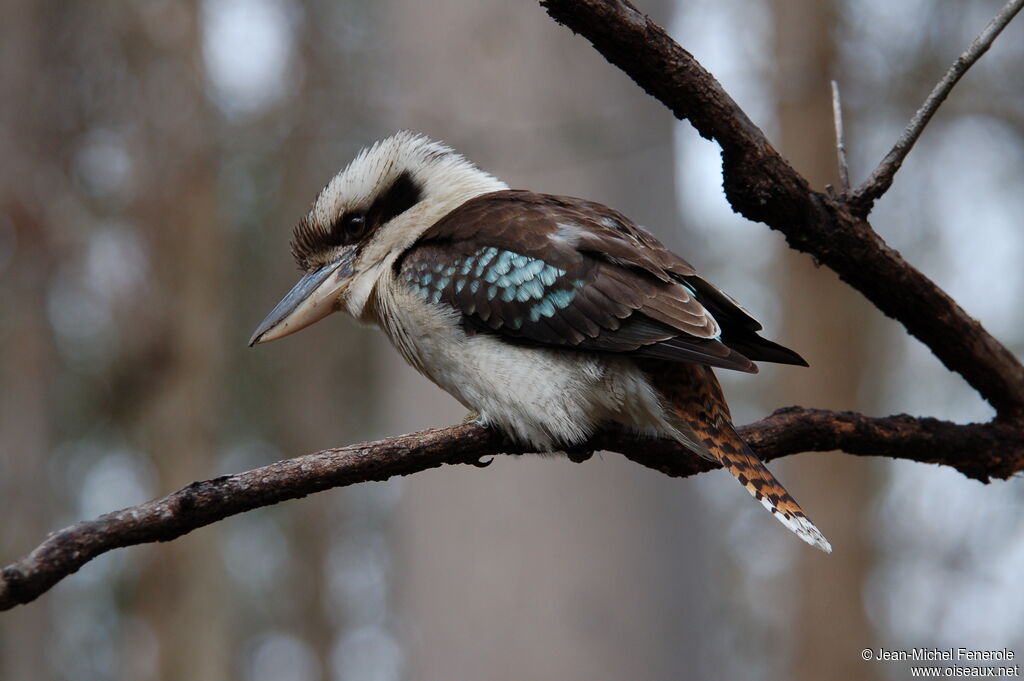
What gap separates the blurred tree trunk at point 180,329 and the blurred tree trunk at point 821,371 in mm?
3434

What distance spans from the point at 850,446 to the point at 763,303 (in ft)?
25.1

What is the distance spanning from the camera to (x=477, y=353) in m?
2.42

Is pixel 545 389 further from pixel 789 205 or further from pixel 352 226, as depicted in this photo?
pixel 352 226

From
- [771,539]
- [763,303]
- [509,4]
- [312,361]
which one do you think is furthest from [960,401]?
[312,361]

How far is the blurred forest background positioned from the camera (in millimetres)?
4953

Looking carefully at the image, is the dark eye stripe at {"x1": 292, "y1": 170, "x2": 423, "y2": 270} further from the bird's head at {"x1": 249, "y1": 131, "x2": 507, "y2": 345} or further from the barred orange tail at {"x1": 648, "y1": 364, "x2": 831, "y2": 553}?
the barred orange tail at {"x1": 648, "y1": 364, "x2": 831, "y2": 553}

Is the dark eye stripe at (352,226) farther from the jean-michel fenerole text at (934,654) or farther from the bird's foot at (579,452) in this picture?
the jean-michel fenerole text at (934,654)

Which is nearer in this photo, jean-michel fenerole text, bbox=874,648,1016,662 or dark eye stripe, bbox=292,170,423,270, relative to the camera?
dark eye stripe, bbox=292,170,423,270

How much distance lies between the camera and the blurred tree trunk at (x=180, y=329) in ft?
20.4

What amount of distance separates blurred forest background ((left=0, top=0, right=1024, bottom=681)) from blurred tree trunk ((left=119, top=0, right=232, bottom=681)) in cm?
2

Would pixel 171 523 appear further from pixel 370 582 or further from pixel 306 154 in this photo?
pixel 370 582

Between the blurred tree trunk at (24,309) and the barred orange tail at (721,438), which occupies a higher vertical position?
the blurred tree trunk at (24,309)

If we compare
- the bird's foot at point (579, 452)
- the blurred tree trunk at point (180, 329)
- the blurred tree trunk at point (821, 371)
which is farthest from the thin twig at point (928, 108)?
the blurred tree trunk at point (180, 329)

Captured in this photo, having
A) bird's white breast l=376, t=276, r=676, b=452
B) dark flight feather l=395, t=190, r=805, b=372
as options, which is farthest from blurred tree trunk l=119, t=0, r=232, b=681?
bird's white breast l=376, t=276, r=676, b=452
